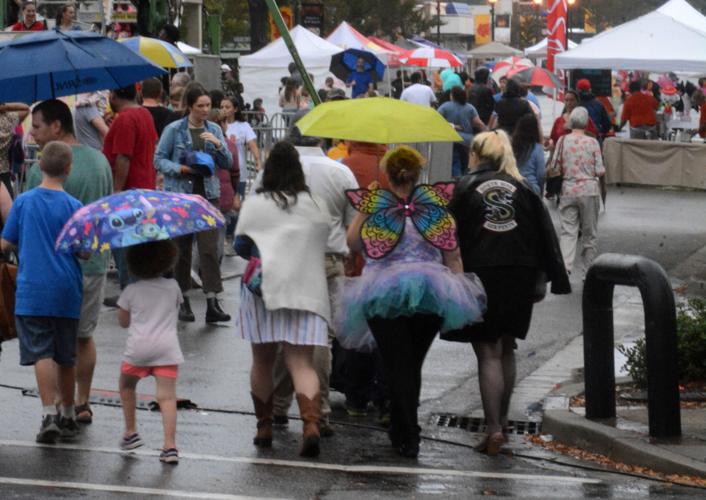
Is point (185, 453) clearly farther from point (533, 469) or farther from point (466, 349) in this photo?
point (466, 349)

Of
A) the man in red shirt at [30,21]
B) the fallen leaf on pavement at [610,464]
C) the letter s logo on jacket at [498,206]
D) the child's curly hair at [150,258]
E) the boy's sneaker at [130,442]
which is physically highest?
the man in red shirt at [30,21]

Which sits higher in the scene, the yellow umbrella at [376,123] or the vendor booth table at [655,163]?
the yellow umbrella at [376,123]

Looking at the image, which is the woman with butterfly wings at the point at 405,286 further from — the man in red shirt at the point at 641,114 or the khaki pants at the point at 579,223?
the man in red shirt at the point at 641,114

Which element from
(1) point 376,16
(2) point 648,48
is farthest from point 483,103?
(1) point 376,16

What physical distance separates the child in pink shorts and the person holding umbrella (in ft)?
74.8

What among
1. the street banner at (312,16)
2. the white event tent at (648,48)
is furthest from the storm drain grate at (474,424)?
the street banner at (312,16)

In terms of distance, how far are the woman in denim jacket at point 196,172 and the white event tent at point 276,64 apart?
786 inches

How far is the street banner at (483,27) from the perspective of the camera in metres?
103

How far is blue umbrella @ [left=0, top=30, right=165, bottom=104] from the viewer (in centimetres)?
991

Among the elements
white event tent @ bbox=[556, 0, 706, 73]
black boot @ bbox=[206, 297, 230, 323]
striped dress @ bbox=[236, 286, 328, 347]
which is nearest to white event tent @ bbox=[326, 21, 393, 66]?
white event tent @ bbox=[556, 0, 706, 73]

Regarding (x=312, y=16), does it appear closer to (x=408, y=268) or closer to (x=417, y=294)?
(x=408, y=268)

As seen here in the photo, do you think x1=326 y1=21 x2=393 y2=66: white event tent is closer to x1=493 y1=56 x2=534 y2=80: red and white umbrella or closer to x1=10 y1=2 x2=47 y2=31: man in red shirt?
x1=493 y1=56 x2=534 y2=80: red and white umbrella

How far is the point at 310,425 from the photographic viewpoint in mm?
8430

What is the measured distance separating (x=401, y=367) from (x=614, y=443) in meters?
1.28
